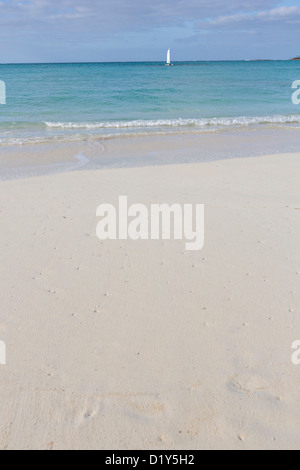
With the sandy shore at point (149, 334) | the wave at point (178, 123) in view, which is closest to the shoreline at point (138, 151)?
the wave at point (178, 123)

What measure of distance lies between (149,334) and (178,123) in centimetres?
1395

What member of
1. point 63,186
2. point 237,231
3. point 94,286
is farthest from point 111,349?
point 63,186

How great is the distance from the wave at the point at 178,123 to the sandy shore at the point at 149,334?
10.6 m

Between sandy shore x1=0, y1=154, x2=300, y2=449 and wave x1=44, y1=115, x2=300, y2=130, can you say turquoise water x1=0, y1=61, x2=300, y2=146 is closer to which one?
wave x1=44, y1=115, x2=300, y2=130

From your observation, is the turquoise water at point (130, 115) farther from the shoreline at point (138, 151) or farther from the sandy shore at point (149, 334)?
the sandy shore at point (149, 334)

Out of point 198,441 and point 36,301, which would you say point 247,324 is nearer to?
point 198,441

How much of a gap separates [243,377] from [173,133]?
1190 centimetres

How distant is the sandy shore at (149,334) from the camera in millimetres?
2537

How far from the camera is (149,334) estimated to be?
10.9 feet

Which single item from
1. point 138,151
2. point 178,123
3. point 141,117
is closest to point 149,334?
point 138,151

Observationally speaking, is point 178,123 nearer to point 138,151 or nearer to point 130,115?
point 130,115

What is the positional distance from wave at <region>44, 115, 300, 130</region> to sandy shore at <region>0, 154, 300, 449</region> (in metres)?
10.6

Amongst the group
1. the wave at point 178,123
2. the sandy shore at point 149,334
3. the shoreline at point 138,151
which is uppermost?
the wave at point 178,123

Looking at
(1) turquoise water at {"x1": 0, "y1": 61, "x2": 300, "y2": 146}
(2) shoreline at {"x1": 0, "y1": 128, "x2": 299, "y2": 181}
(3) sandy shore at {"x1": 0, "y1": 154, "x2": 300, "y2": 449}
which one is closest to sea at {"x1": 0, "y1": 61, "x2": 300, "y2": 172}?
(1) turquoise water at {"x1": 0, "y1": 61, "x2": 300, "y2": 146}
